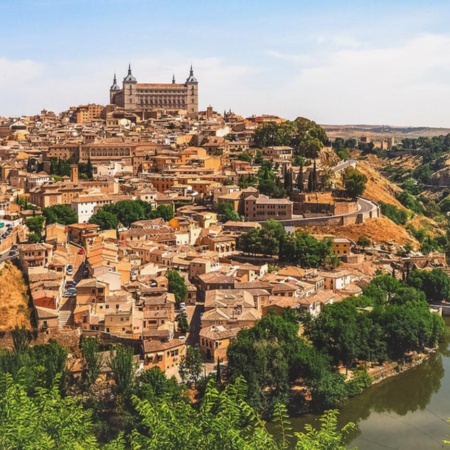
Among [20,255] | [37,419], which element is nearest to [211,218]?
[20,255]

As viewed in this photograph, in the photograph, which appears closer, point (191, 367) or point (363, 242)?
point (191, 367)

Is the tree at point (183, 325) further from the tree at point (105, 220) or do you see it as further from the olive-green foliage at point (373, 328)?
the tree at point (105, 220)

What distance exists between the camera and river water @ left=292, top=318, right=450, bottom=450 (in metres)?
13.2

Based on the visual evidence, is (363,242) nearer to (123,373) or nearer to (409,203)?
(409,203)

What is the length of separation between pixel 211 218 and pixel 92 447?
15949 millimetres

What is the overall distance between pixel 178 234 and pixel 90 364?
8.75 metres

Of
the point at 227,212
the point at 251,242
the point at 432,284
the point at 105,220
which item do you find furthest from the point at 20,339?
the point at 432,284

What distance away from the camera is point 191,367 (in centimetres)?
1401

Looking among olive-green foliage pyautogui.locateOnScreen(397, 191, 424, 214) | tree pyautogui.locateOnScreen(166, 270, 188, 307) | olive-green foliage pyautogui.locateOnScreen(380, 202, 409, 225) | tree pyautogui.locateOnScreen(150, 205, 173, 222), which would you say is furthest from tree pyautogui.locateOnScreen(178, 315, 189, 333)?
olive-green foliage pyautogui.locateOnScreen(397, 191, 424, 214)

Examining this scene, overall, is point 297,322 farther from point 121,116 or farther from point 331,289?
point 121,116

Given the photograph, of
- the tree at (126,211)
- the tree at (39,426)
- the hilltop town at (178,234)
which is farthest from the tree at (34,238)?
the tree at (39,426)

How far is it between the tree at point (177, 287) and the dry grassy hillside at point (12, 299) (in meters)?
3.40

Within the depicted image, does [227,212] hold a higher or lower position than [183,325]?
higher

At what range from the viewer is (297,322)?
1617 cm
